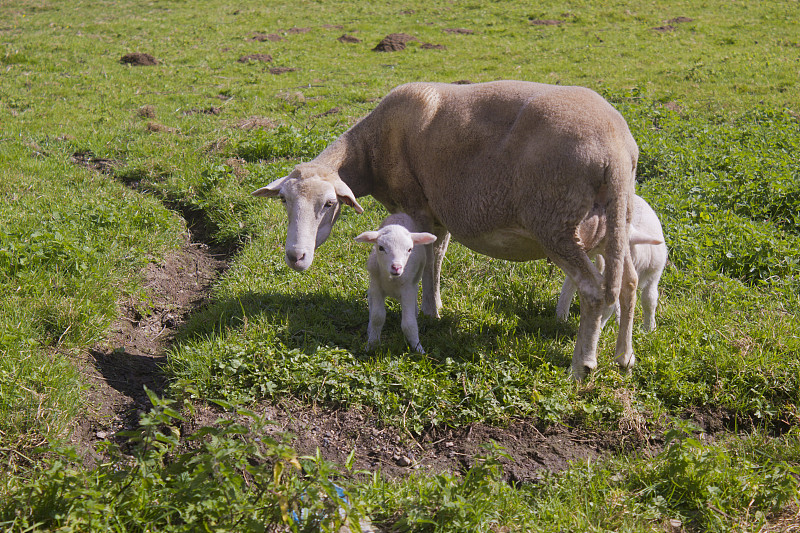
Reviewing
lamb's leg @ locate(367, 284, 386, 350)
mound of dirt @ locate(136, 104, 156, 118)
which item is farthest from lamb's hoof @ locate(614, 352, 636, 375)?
mound of dirt @ locate(136, 104, 156, 118)

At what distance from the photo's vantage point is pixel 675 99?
1182cm

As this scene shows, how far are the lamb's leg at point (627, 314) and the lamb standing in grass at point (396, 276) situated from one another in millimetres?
1328

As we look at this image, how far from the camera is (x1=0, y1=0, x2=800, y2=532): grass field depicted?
304cm

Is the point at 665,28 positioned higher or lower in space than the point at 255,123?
higher

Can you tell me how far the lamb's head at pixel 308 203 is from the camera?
469 cm

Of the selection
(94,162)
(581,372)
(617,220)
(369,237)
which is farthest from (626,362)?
(94,162)

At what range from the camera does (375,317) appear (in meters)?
4.84

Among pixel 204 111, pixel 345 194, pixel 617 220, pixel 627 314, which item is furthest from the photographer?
pixel 204 111

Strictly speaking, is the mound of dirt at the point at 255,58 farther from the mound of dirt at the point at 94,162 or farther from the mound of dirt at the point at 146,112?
the mound of dirt at the point at 94,162

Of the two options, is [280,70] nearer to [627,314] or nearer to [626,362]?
[627,314]

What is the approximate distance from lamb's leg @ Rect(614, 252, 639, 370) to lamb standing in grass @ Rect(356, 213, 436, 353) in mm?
1328

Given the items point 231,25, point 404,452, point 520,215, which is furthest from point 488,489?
point 231,25

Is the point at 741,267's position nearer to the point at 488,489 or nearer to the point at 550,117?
the point at 550,117

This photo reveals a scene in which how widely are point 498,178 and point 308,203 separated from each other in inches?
54.2
